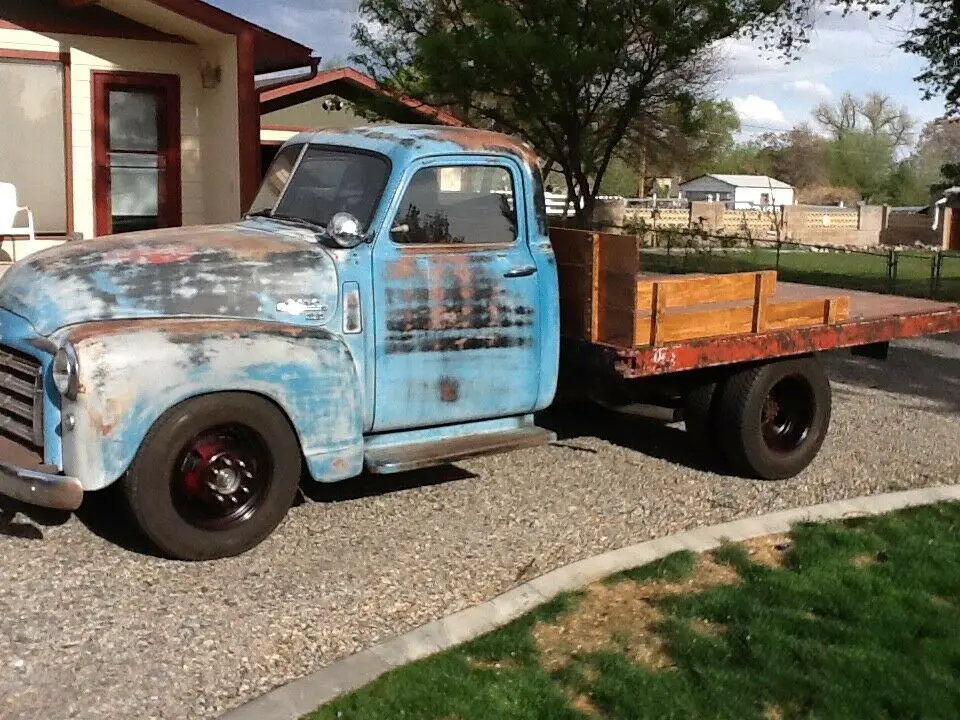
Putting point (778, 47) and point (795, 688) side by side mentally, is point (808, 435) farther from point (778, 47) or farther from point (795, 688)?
point (778, 47)

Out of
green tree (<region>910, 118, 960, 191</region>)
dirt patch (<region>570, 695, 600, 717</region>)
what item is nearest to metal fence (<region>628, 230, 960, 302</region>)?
dirt patch (<region>570, 695, 600, 717</region>)

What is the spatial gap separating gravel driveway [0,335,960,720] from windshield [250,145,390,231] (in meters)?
1.61

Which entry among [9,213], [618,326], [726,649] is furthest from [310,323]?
[9,213]

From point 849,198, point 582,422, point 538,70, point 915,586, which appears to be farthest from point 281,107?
point 849,198

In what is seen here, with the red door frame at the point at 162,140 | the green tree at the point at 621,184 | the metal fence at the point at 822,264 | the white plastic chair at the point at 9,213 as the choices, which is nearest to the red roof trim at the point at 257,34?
the red door frame at the point at 162,140

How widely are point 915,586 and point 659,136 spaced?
16.1 m

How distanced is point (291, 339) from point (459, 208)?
128 centimetres

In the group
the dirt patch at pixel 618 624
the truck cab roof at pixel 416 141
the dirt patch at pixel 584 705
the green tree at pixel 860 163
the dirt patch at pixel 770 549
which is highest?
the green tree at pixel 860 163

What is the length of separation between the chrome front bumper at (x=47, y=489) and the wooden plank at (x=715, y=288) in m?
3.36

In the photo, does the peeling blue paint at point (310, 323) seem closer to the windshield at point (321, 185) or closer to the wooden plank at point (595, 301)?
the windshield at point (321, 185)

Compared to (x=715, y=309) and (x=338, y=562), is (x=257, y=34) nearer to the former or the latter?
(x=715, y=309)

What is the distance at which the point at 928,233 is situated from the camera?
44.9 m

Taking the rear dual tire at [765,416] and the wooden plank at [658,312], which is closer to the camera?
the wooden plank at [658,312]

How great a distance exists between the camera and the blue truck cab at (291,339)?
4.73 meters
